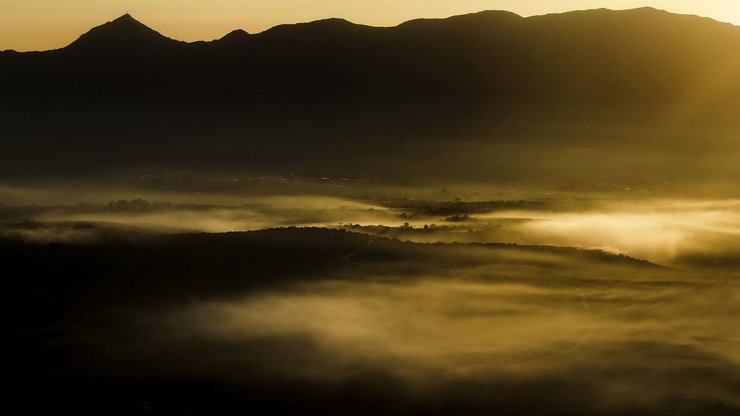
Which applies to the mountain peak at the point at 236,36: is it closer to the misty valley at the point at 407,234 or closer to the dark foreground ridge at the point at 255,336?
the misty valley at the point at 407,234

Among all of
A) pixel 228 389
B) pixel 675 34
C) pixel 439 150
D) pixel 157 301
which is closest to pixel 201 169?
pixel 439 150

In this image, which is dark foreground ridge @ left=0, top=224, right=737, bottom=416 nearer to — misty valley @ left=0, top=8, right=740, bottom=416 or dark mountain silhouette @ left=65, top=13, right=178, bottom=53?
misty valley @ left=0, top=8, right=740, bottom=416

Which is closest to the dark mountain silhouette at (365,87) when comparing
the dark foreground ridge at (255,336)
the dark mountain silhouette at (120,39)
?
the dark mountain silhouette at (120,39)

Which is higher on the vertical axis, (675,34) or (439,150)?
(675,34)

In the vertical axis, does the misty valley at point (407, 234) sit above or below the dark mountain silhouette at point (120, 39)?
below

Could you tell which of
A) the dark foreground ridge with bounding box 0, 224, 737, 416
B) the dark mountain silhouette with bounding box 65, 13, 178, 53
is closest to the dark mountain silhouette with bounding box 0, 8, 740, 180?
the dark mountain silhouette with bounding box 65, 13, 178, 53

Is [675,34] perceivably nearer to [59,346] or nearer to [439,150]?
[439,150]
